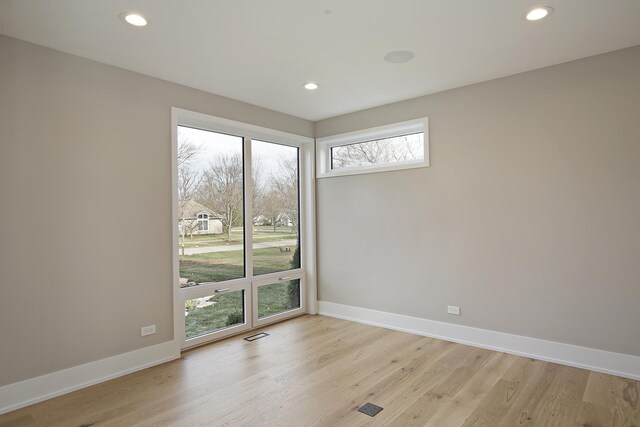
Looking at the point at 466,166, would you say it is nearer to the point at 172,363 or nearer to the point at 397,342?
the point at 397,342

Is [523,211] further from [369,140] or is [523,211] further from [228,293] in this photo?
[228,293]

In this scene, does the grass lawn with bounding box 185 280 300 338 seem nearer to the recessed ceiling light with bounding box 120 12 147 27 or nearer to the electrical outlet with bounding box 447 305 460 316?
the electrical outlet with bounding box 447 305 460 316

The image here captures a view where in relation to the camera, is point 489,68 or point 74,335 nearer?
point 74,335

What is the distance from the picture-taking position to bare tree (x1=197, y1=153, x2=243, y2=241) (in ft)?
13.6

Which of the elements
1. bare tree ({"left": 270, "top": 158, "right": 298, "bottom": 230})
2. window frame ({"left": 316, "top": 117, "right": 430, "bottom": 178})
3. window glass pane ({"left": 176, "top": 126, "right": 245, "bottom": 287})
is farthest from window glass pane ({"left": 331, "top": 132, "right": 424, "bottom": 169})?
window glass pane ({"left": 176, "top": 126, "right": 245, "bottom": 287})

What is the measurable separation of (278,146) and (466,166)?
2465mm

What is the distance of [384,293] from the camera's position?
457 centimetres

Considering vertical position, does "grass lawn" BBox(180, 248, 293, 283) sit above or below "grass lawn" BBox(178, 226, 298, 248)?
below

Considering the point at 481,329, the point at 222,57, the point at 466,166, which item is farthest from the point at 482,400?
the point at 222,57

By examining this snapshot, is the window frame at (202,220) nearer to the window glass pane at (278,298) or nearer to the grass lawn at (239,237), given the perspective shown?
the grass lawn at (239,237)

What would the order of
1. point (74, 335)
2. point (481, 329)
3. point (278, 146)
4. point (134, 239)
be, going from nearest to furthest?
point (74, 335)
point (134, 239)
point (481, 329)
point (278, 146)

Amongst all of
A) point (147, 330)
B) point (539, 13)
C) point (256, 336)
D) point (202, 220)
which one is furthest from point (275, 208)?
point (539, 13)

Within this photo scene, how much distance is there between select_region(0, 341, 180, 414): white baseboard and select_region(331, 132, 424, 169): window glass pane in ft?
10.2

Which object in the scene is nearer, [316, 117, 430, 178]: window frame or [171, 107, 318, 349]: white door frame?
[171, 107, 318, 349]: white door frame
